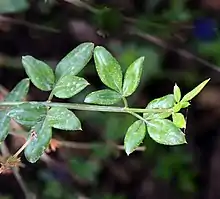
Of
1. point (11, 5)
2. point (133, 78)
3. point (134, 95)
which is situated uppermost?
point (133, 78)

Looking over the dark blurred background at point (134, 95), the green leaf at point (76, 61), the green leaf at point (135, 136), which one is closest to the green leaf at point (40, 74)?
the green leaf at point (76, 61)

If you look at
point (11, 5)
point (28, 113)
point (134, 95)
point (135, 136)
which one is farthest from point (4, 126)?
point (134, 95)

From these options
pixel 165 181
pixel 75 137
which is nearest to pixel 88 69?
pixel 75 137

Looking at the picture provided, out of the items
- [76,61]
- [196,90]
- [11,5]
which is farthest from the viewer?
[11,5]

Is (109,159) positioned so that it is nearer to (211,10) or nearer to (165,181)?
(165,181)

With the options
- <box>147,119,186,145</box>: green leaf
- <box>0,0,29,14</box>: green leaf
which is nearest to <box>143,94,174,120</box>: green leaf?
<box>147,119,186,145</box>: green leaf

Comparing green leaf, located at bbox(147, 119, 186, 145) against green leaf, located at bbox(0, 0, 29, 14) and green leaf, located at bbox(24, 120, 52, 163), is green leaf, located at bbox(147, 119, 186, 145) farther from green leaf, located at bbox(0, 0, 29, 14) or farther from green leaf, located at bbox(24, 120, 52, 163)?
green leaf, located at bbox(0, 0, 29, 14)

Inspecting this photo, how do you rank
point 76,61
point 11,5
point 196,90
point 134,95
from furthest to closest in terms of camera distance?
point 134,95
point 11,5
point 76,61
point 196,90

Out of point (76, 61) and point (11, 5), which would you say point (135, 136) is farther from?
point (11, 5)
